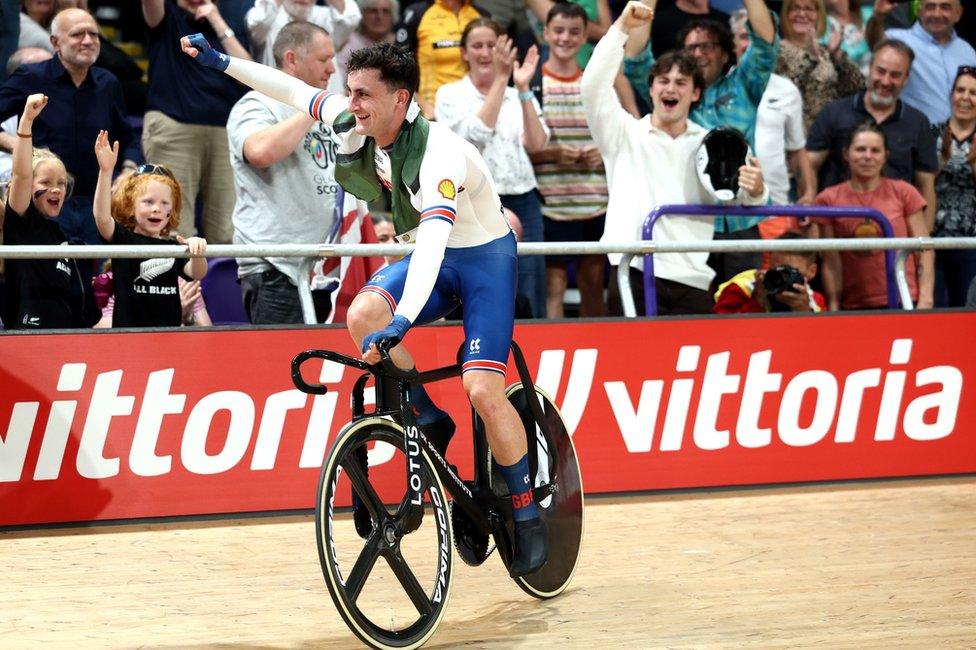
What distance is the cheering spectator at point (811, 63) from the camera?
947 centimetres

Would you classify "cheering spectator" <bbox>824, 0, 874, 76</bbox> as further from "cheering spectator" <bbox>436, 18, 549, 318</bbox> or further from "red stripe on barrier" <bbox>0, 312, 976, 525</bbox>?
"red stripe on barrier" <bbox>0, 312, 976, 525</bbox>

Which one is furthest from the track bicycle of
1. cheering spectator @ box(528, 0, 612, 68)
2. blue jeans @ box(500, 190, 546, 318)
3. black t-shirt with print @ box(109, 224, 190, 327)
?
cheering spectator @ box(528, 0, 612, 68)

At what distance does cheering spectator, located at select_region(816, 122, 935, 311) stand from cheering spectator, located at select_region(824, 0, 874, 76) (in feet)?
7.16

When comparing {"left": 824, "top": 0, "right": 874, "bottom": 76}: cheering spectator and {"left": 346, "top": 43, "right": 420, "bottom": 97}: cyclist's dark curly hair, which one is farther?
{"left": 824, "top": 0, "right": 874, "bottom": 76}: cheering spectator

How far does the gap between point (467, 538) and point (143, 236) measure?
2.72m

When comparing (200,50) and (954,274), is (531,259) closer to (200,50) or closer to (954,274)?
(954,274)

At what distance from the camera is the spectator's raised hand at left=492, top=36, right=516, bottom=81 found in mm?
7703

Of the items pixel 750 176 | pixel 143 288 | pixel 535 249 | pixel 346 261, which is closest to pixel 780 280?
pixel 750 176

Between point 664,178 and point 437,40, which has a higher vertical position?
point 437,40


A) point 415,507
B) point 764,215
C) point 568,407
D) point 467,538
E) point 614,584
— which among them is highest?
point 764,215

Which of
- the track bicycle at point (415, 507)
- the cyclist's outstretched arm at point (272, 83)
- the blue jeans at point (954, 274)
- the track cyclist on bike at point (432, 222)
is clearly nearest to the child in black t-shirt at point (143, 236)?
the track bicycle at point (415, 507)

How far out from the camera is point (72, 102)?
768cm

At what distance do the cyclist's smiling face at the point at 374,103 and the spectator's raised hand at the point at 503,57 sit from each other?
3011mm

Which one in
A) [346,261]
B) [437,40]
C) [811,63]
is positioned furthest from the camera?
[811,63]
